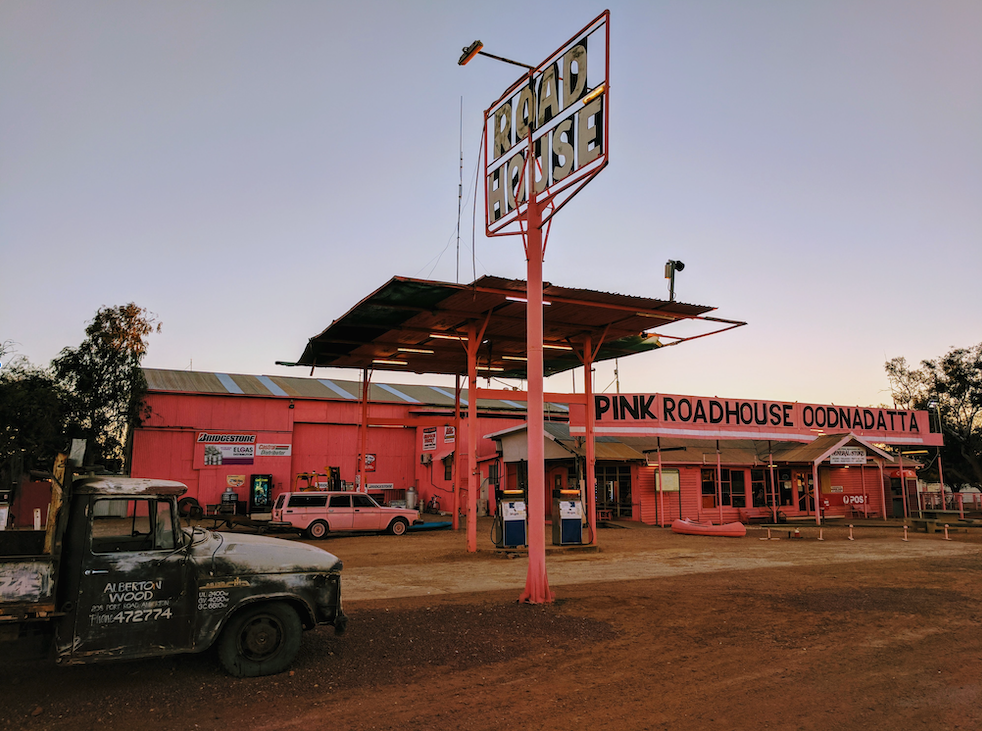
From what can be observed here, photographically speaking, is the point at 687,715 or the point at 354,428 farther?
the point at 354,428

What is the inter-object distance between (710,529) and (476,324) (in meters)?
11.6

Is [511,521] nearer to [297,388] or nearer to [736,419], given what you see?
[736,419]

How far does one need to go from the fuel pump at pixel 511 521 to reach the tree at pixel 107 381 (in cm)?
2232

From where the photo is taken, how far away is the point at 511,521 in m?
18.7

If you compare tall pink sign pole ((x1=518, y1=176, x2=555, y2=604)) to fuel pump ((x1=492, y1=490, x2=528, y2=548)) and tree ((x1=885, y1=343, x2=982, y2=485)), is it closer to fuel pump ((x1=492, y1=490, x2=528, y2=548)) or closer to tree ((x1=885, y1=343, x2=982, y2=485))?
fuel pump ((x1=492, y1=490, x2=528, y2=548))

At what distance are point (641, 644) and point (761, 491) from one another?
976 inches

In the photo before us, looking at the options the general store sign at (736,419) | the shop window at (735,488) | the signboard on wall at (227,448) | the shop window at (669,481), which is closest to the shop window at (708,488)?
the shop window at (735,488)

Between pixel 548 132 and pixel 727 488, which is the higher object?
pixel 548 132

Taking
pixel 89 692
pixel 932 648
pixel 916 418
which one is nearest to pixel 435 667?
pixel 89 692

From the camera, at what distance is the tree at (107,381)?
32.2 metres

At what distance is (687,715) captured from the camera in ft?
19.9

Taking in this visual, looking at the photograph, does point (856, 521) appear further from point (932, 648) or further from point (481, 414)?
point (932, 648)

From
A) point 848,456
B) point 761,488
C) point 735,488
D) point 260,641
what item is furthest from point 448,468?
point 260,641

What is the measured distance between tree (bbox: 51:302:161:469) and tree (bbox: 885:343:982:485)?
5029cm
